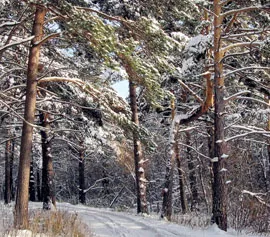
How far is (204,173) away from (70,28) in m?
16.8

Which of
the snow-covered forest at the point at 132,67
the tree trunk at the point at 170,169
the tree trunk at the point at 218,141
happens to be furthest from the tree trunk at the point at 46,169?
the tree trunk at the point at 218,141

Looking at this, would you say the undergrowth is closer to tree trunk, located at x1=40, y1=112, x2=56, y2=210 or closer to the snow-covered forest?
the snow-covered forest

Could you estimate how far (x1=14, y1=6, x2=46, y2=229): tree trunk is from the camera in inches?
302

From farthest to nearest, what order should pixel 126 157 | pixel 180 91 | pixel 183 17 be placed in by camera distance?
pixel 126 157
pixel 180 91
pixel 183 17

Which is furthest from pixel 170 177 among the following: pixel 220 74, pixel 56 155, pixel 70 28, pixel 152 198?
pixel 56 155

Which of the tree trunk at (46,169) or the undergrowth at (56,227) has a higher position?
the tree trunk at (46,169)

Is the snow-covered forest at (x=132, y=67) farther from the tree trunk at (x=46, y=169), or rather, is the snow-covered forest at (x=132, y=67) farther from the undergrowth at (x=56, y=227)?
the undergrowth at (x=56, y=227)

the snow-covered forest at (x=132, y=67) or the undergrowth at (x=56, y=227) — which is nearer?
the undergrowth at (x=56, y=227)

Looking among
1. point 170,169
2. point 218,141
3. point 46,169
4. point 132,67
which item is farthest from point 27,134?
point 170,169

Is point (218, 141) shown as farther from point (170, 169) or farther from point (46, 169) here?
point (46, 169)

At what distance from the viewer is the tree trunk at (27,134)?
766cm

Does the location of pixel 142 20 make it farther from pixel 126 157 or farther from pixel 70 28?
pixel 126 157

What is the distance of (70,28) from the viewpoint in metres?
7.25

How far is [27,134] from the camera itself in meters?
8.13
